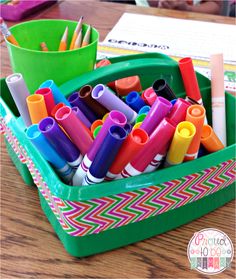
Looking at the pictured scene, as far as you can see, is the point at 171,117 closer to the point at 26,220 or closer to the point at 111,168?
the point at 111,168

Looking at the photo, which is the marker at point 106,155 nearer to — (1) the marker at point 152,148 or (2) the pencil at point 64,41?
(1) the marker at point 152,148

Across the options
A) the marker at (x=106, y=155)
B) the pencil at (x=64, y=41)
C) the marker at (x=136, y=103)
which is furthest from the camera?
the pencil at (x=64, y=41)

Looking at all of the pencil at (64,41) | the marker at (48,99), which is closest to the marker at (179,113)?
the marker at (48,99)

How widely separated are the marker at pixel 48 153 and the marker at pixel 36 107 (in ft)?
0.06

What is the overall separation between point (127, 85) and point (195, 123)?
15 centimetres

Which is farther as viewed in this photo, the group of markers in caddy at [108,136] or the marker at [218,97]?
the marker at [218,97]

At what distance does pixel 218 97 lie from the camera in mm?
427

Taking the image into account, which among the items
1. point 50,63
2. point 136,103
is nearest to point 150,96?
point 136,103

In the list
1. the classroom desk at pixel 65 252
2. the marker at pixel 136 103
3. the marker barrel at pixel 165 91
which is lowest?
the classroom desk at pixel 65 252

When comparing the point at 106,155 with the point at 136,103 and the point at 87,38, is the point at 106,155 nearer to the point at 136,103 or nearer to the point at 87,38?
the point at 136,103

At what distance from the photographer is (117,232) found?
346 millimetres

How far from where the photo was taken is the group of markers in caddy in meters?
0.30

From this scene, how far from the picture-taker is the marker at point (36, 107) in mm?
332

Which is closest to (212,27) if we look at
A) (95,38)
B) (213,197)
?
(95,38)
